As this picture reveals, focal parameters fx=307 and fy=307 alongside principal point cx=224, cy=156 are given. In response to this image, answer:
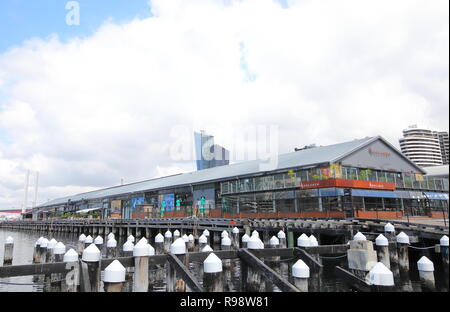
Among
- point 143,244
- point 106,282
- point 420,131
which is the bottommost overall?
point 106,282

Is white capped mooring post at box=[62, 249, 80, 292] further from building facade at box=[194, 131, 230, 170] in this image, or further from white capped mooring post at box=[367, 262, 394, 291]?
building facade at box=[194, 131, 230, 170]

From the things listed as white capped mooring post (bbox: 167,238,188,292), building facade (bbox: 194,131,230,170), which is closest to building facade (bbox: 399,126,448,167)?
building facade (bbox: 194,131,230,170)

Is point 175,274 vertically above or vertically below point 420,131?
below

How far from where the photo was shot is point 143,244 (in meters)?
9.01

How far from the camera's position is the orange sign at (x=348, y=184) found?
3456cm

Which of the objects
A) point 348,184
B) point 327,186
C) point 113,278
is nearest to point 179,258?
point 113,278

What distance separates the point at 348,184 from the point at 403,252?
22.0 metres

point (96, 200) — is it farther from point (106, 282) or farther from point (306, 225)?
point (106, 282)

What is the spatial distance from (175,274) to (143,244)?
152 cm

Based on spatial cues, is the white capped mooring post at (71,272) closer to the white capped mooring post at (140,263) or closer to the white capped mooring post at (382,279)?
the white capped mooring post at (140,263)

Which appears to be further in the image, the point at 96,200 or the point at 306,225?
the point at 96,200

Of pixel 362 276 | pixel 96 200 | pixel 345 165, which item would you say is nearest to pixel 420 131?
pixel 345 165

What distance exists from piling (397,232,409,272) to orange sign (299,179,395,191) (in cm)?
2015

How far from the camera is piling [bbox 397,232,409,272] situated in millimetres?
13797
